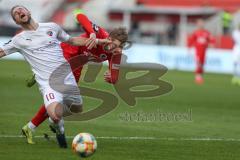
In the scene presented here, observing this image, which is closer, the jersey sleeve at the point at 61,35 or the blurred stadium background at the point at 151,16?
the jersey sleeve at the point at 61,35

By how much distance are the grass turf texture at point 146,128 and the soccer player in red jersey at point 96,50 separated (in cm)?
46

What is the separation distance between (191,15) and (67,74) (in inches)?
1728

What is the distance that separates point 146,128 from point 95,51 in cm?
280

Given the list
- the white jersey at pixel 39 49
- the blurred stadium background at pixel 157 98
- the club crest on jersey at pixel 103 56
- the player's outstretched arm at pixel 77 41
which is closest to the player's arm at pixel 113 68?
the club crest on jersey at pixel 103 56

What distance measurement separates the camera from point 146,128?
16.3m

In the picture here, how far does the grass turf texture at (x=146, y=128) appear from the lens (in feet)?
40.3

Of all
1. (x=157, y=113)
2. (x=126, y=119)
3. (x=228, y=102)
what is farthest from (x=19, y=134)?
(x=228, y=102)

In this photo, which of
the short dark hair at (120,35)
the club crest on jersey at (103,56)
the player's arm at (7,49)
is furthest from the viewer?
the club crest on jersey at (103,56)

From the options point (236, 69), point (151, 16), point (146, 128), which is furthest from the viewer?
point (151, 16)

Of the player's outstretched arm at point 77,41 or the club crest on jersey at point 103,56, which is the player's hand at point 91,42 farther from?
the club crest on jersey at point 103,56

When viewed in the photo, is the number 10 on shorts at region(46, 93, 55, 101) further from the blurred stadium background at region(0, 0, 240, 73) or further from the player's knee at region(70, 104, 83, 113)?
the blurred stadium background at region(0, 0, 240, 73)

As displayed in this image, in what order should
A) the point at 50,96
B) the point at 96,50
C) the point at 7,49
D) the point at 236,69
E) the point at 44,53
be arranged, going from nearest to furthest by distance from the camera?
the point at 50,96 → the point at 7,49 → the point at 44,53 → the point at 96,50 → the point at 236,69

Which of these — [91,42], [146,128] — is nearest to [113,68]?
[91,42]

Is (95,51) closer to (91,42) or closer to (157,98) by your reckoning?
(91,42)
